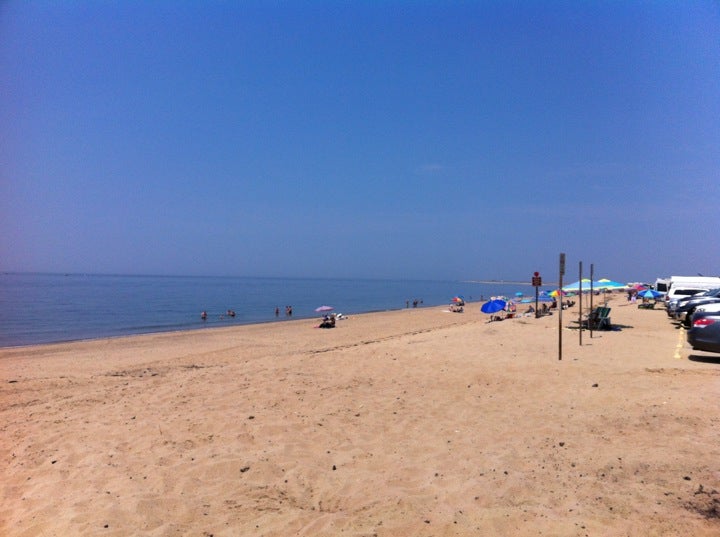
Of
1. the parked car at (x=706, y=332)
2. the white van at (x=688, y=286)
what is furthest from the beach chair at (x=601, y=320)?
the white van at (x=688, y=286)

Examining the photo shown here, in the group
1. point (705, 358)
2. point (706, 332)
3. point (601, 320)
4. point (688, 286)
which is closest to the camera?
point (706, 332)

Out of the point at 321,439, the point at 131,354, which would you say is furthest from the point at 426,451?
the point at 131,354

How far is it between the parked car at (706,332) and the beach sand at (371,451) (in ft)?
1.36

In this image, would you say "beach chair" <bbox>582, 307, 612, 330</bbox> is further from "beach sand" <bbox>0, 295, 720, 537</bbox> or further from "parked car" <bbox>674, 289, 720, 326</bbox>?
"beach sand" <bbox>0, 295, 720, 537</bbox>

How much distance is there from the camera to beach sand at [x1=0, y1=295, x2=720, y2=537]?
13.1ft

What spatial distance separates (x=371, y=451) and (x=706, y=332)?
895 cm

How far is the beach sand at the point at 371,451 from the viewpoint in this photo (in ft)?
13.1

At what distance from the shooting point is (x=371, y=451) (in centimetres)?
564

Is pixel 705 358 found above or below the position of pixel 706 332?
below

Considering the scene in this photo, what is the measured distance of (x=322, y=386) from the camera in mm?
8672

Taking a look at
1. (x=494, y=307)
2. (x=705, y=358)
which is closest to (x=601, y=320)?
(x=705, y=358)

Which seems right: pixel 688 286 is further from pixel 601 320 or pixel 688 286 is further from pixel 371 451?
pixel 371 451

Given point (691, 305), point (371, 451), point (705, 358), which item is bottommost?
point (371, 451)

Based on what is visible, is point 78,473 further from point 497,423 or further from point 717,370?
point 717,370
